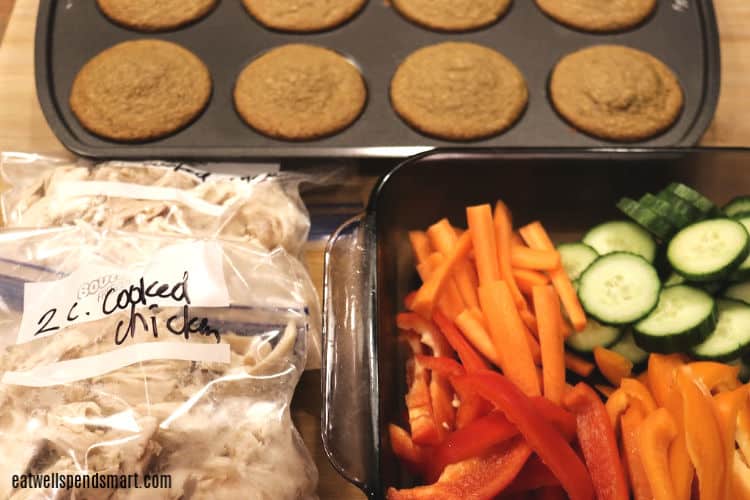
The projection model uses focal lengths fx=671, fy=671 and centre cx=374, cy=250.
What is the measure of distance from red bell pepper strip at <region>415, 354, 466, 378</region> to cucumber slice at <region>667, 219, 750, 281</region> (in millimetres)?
554

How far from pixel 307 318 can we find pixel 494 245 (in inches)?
17.5

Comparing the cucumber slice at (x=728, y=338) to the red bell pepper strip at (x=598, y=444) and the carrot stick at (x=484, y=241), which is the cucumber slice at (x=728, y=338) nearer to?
the red bell pepper strip at (x=598, y=444)

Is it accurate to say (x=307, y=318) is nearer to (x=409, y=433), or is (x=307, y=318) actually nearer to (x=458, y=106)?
(x=409, y=433)

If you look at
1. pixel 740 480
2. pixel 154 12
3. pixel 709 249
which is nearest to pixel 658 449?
pixel 740 480

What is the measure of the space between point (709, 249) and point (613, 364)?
34 centimetres

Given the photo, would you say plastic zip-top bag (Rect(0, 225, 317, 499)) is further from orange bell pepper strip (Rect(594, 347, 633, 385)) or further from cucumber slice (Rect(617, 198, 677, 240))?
cucumber slice (Rect(617, 198, 677, 240))

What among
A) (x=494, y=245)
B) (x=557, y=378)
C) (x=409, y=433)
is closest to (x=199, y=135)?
(x=494, y=245)

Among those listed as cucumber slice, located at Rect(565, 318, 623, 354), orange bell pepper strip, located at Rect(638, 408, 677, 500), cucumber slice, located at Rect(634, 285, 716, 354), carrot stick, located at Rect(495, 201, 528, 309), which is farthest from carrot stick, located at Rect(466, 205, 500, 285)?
orange bell pepper strip, located at Rect(638, 408, 677, 500)

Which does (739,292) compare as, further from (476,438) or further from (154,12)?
(154,12)

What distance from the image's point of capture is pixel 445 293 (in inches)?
58.1

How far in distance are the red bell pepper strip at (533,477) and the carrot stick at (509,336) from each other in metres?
0.14

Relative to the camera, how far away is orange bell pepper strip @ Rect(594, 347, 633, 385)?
54.7 inches

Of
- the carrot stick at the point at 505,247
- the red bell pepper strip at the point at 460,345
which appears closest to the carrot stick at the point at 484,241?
the carrot stick at the point at 505,247

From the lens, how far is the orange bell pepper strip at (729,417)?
115cm
